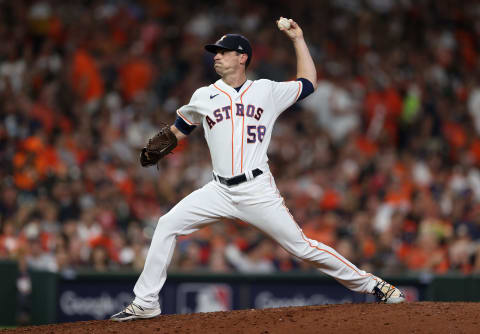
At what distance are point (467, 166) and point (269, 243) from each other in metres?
3.97

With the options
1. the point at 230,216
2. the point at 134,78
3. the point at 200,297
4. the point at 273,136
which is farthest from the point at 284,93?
the point at 134,78

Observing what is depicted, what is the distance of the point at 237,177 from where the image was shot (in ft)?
17.7

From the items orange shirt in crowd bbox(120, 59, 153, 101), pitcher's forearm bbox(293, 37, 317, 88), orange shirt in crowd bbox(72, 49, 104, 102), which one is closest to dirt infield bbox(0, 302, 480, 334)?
pitcher's forearm bbox(293, 37, 317, 88)

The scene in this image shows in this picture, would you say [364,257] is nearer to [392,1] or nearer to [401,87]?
[401,87]

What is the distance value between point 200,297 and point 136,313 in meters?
3.94

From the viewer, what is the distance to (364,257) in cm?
1028

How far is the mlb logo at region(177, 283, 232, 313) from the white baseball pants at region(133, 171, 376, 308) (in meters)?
3.88

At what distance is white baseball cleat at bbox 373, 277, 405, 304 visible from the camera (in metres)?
5.87

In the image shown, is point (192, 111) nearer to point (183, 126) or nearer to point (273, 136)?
point (183, 126)

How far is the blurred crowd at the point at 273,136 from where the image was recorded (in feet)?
34.3

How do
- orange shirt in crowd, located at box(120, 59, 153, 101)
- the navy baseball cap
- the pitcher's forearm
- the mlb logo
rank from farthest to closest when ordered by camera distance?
orange shirt in crowd, located at box(120, 59, 153, 101) < the mlb logo < the pitcher's forearm < the navy baseball cap

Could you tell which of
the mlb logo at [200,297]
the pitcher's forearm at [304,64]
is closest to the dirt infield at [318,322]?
the pitcher's forearm at [304,64]

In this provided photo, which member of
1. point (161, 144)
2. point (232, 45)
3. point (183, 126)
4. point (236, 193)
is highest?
point (232, 45)

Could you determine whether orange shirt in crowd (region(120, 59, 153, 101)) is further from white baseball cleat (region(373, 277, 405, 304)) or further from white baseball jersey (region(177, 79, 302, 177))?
white baseball cleat (region(373, 277, 405, 304))
